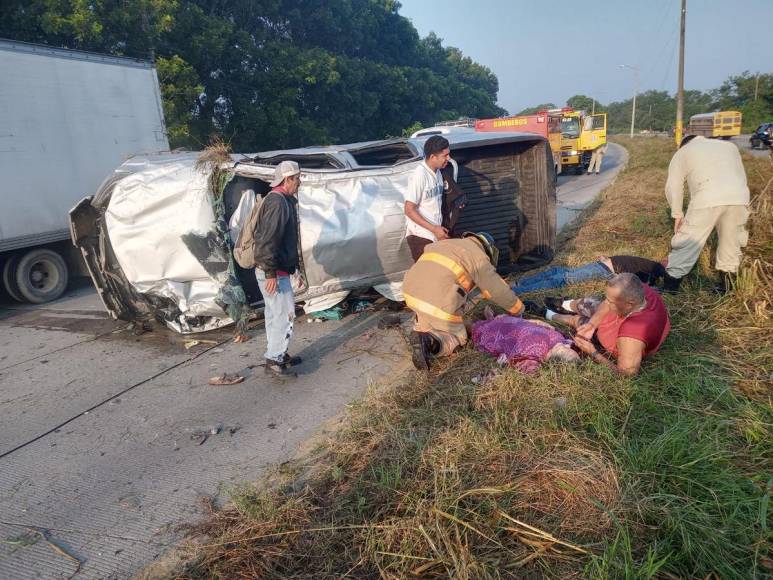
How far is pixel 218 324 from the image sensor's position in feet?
17.9

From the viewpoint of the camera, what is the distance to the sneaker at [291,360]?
174 inches

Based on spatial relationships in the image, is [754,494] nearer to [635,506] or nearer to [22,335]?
[635,506]

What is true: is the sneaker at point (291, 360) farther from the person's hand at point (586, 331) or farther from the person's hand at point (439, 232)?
the person's hand at point (586, 331)

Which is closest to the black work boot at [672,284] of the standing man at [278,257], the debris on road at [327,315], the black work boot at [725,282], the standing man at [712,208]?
the standing man at [712,208]

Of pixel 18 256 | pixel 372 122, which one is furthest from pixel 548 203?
pixel 372 122

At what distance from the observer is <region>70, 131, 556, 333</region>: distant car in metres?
5.07

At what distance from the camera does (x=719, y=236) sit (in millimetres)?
4969

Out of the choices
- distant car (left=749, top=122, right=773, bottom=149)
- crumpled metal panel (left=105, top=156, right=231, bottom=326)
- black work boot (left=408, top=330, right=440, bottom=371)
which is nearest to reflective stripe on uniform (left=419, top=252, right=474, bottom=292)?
black work boot (left=408, top=330, right=440, bottom=371)

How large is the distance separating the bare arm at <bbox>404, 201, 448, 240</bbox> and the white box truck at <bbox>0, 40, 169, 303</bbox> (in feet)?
17.7

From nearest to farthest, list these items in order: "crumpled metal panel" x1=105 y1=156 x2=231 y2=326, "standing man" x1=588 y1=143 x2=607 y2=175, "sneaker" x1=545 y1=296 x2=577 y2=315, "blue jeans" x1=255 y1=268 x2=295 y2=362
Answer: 1. "blue jeans" x1=255 y1=268 x2=295 y2=362
2. "sneaker" x1=545 y1=296 x2=577 y2=315
3. "crumpled metal panel" x1=105 y1=156 x2=231 y2=326
4. "standing man" x1=588 y1=143 x2=607 y2=175

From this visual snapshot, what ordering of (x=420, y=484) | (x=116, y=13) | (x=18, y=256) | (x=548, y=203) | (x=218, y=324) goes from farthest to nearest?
(x=116, y=13) → (x=18, y=256) → (x=548, y=203) → (x=218, y=324) → (x=420, y=484)

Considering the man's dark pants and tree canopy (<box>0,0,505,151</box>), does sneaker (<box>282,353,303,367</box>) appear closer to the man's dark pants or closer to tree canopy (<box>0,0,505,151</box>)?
the man's dark pants

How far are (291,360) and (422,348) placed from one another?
1222mm

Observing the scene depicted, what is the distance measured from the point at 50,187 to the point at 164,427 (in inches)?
210
